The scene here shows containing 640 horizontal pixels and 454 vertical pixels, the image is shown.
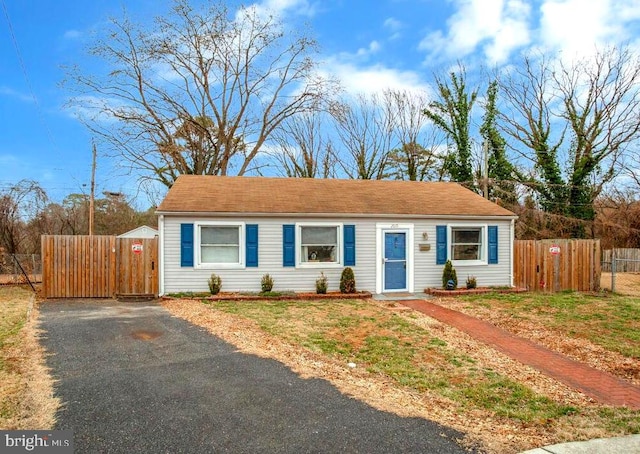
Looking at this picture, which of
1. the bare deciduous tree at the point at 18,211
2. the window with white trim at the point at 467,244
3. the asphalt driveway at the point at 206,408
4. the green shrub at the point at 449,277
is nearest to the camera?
the asphalt driveway at the point at 206,408

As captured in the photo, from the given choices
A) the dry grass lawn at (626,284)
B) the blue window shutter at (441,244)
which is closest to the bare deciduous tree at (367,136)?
the dry grass lawn at (626,284)

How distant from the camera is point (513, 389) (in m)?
4.96

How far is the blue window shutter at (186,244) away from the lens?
11445 mm

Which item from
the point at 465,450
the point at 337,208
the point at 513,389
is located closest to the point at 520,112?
the point at 337,208

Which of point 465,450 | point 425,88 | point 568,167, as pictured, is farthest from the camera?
point 425,88

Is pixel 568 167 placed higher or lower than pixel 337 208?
higher

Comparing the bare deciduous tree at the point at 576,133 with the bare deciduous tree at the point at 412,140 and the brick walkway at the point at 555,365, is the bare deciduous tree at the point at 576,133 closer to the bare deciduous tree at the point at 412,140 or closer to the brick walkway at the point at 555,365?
the bare deciduous tree at the point at 412,140

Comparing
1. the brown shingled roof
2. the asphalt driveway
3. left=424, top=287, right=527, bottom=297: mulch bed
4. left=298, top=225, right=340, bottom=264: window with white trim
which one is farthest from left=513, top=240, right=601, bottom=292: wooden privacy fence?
the asphalt driveway

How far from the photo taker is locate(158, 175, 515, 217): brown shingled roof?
12.0 m

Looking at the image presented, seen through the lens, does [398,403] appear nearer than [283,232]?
Yes

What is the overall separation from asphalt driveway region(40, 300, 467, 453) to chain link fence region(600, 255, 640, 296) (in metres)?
12.9

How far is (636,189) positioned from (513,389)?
25599 mm

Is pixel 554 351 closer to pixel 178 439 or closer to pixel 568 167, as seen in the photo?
pixel 178 439

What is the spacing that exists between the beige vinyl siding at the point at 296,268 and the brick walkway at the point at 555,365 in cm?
346
